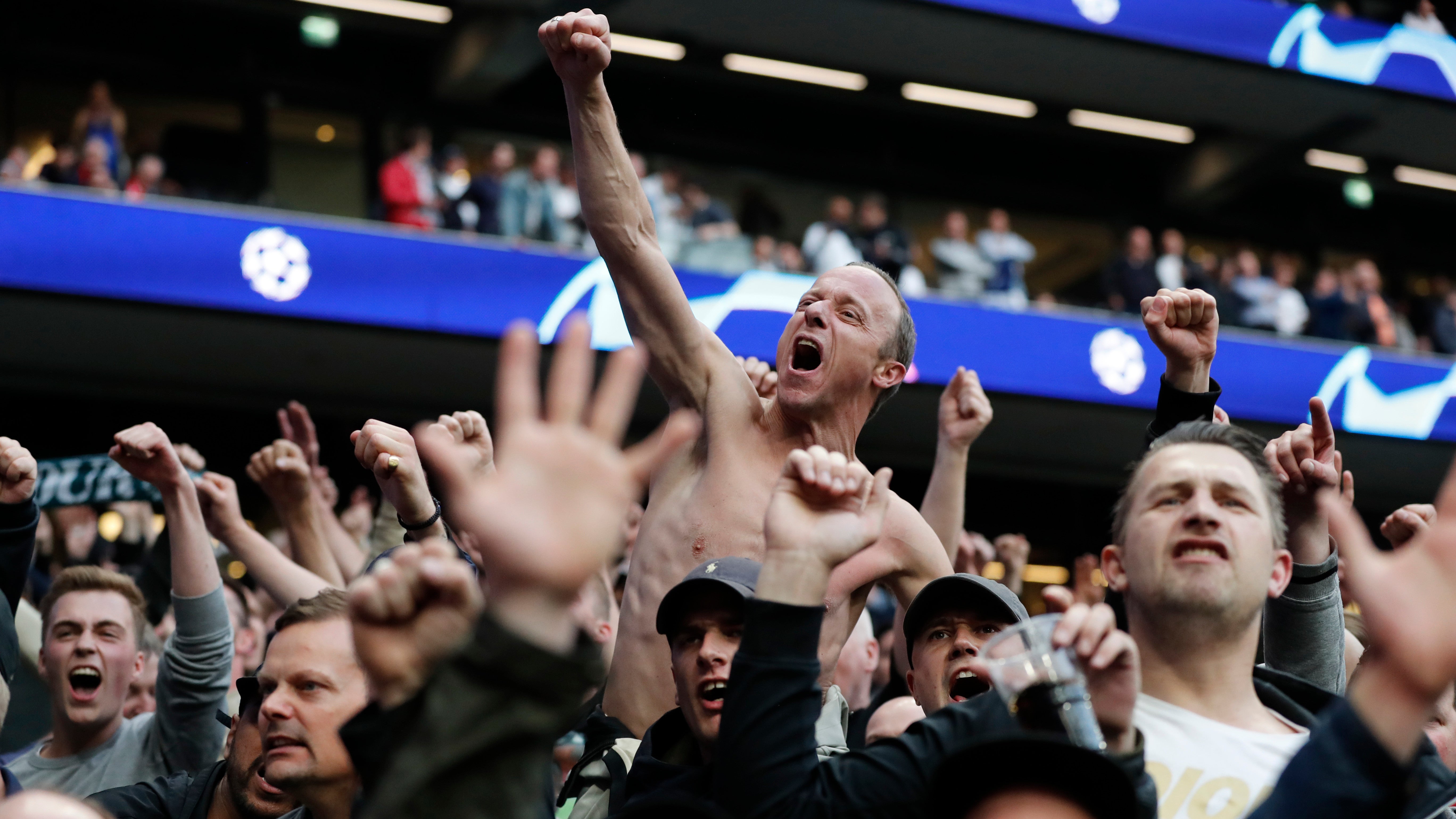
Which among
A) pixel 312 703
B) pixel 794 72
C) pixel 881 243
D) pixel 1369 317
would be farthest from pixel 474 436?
pixel 1369 317

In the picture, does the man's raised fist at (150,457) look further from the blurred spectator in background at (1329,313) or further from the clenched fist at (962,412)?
the blurred spectator in background at (1329,313)

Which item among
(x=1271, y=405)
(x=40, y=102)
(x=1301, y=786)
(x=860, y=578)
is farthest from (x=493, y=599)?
(x=40, y=102)

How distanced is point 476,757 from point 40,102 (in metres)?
12.2

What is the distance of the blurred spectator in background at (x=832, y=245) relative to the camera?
1116cm

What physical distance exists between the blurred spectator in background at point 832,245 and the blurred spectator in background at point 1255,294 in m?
3.69

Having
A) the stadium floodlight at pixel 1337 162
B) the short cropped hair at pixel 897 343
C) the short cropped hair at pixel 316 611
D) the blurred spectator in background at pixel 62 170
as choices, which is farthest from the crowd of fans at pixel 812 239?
the short cropped hair at pixel 316 611

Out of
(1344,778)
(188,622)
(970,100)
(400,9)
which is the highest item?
(970,100)

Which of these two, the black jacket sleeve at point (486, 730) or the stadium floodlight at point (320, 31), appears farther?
the stadium floodlight at point (320, 31)

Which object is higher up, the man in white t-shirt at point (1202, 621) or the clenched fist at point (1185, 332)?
the clenched fist at point (1185, 332)

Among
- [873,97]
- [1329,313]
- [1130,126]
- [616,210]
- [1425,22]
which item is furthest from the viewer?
[1130,126]

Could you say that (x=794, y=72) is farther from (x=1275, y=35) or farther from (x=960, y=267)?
(x=1275, y=35)

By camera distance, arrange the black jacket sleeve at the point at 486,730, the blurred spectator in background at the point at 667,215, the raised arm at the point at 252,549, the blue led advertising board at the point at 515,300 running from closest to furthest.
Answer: the black jacket sleeve at the point at 486,730 → the raised arm at the point at 252,549 → the blue led advertising board at the point at 515,300 → the blurred spectator in background at the point at 667,215

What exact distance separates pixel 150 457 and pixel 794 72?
11509mm

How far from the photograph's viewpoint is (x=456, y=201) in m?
10.5
